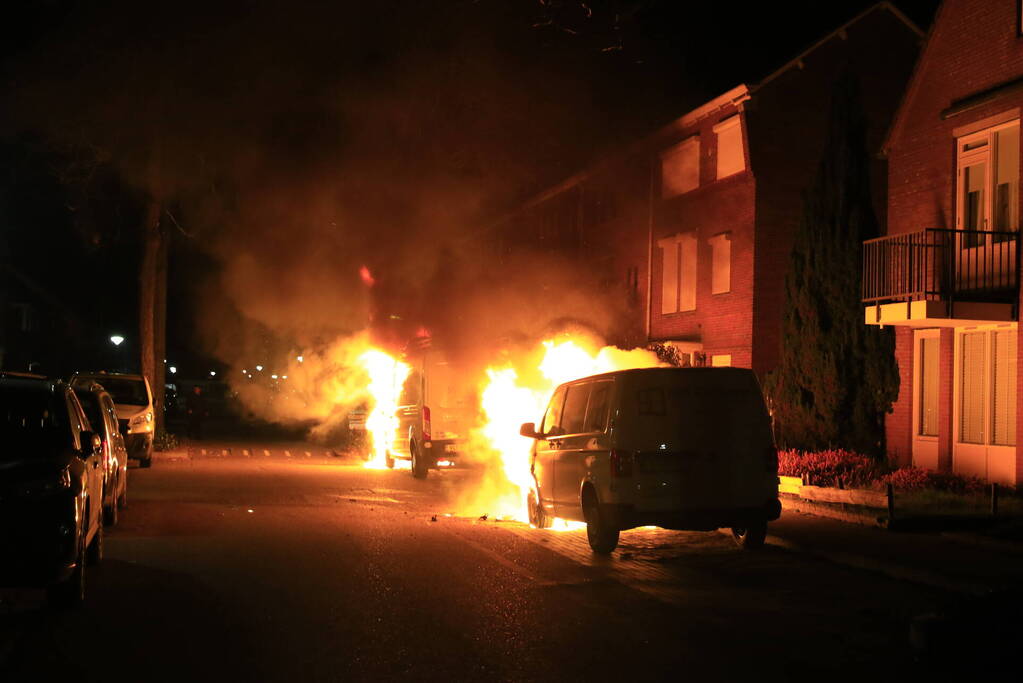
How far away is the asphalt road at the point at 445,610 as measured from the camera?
20.4 feet

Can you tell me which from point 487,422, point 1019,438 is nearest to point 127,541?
point 487,422

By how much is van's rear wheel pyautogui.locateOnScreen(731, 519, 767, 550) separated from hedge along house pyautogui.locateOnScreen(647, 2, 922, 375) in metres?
11.2

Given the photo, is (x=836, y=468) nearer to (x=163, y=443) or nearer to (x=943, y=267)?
(x=943, y=267)

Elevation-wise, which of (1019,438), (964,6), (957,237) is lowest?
(1019,438)

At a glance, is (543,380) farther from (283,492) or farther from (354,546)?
(354,546)

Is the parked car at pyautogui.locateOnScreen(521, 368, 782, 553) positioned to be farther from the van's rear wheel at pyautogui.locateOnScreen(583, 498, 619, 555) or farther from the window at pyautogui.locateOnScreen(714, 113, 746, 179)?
the window at pyautogui.locateOnScreen(714, 113, 746, 179)

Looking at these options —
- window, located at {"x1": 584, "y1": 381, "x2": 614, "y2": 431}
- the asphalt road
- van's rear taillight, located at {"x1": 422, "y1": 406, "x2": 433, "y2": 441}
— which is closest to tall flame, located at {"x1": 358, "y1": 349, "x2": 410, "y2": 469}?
van's rear taillight, located at {"x1": 422, "y1": 406, "x2": 433, "y2": 441}

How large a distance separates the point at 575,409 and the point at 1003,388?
783cm

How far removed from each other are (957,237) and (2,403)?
1418 centimetres

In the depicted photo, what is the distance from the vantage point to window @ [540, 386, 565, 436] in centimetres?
1227

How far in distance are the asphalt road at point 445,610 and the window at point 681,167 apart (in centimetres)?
1424

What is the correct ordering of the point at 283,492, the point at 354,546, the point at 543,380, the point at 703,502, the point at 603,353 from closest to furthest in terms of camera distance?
the point at 703,502, the point at 354,546, the point at 283,492, the point at 543,380, the point at 603,353

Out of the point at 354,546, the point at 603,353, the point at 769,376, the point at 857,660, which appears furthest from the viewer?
the point at 603,353

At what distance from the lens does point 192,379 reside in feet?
250
